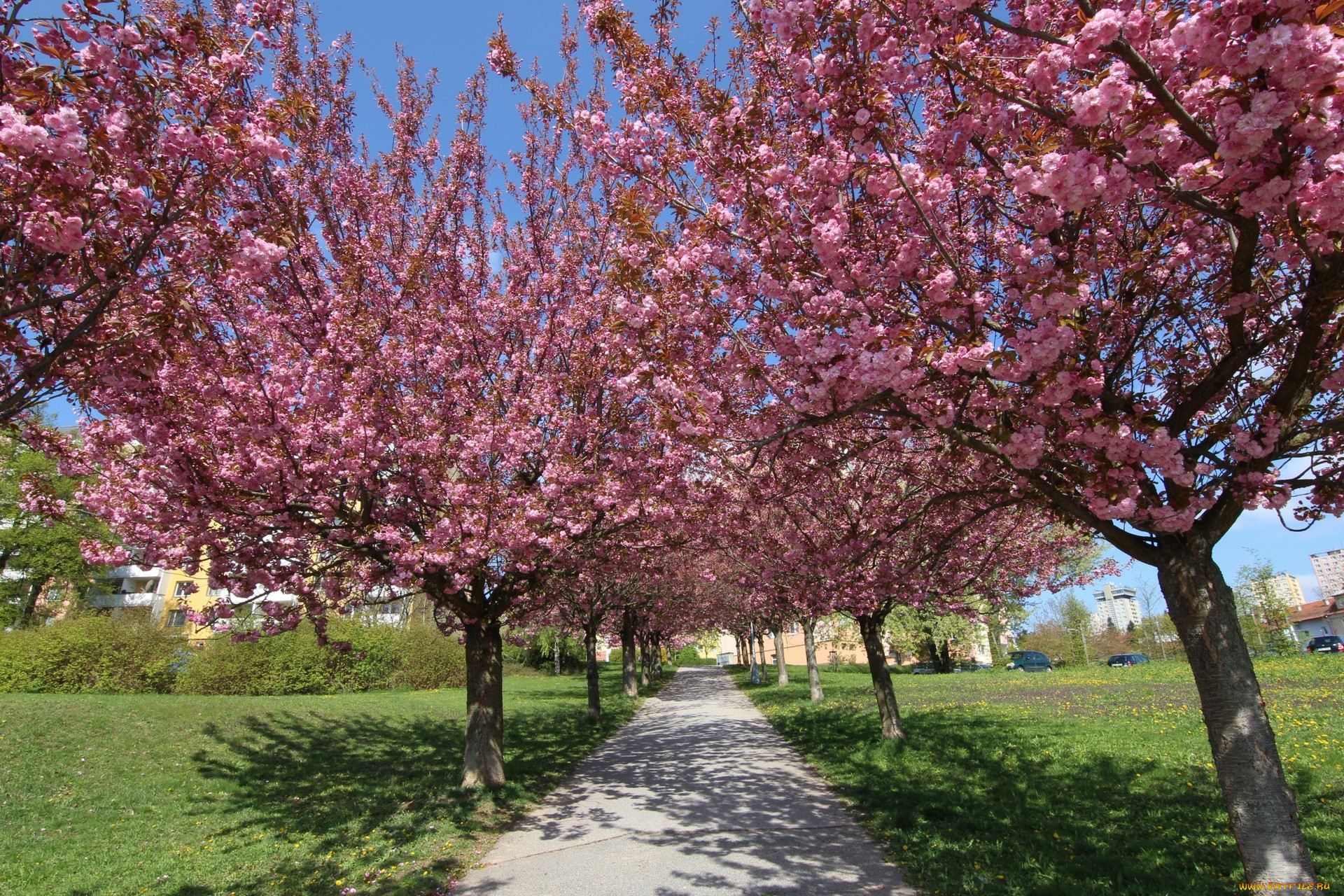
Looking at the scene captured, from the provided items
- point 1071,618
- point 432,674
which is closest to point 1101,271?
point 432,674

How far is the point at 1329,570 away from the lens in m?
129

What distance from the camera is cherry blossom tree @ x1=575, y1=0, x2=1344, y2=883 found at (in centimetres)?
293

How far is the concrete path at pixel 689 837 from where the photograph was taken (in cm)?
553

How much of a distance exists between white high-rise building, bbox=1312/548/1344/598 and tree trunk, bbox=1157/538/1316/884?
156676 millimetres

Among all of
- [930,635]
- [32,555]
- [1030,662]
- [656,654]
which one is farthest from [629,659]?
[32,555]

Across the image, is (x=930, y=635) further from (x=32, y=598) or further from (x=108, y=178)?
(x=32, y=598)

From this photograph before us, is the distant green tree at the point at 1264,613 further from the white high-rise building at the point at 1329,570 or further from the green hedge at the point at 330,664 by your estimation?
the white high-rise building at the point at 1329,570

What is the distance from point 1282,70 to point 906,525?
4397mm

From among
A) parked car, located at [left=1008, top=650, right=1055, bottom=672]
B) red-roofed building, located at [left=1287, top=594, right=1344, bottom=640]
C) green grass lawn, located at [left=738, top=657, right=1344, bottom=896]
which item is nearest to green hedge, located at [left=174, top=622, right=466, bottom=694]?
green grass lawn, located at [left=738, top=657, right=1344, bottom=896]

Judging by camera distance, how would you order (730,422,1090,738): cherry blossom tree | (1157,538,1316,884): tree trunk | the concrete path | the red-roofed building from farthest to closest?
the red-roofed building, (730,422,1090,738): cherry blossom tree, the concrete path, (1157,538,1316,884): tree trunk

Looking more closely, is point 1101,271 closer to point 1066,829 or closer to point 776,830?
point 1066,829

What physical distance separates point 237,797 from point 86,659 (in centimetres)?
1142

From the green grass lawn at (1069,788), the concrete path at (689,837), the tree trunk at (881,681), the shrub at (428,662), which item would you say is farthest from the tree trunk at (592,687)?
the shrub at (428,662)

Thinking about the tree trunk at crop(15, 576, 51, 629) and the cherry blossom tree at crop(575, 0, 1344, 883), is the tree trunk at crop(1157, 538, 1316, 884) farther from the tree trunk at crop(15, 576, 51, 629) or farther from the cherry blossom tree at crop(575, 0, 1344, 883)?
the tree trunk at crop(15, 576, 51, 629)
